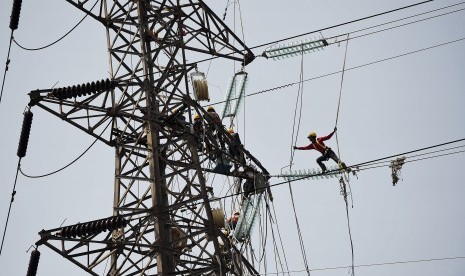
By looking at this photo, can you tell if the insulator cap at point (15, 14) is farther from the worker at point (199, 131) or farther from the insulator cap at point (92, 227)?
the insulator cap at point (92, 227)

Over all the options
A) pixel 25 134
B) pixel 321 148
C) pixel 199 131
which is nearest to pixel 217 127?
pixel 199 131

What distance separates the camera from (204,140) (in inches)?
622

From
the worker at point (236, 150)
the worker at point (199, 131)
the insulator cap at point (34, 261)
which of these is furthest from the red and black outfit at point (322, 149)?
the insulator cap at point (34, 261)

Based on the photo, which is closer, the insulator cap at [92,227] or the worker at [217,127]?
the insulator cap at [92,227]

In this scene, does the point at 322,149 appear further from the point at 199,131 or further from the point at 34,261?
the point at 34,261

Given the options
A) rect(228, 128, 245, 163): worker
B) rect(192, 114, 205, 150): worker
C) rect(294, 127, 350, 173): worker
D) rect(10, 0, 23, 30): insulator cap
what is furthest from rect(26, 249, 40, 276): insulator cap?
rect(294, 127, 350, 173): worker

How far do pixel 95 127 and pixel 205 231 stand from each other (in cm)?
310

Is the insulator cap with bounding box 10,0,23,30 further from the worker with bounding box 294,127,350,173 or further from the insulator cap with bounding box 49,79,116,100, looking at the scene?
the worker with bounding box 294,127,350,173

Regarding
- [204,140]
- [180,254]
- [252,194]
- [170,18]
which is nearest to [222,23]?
[170,18]

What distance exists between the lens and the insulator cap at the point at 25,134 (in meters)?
15.2

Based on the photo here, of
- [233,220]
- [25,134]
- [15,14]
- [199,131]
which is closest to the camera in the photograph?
[25,134]

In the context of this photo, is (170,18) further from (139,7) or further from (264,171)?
(264,171)

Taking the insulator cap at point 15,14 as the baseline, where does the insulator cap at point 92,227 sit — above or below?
below

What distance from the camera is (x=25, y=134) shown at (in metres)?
15.4
